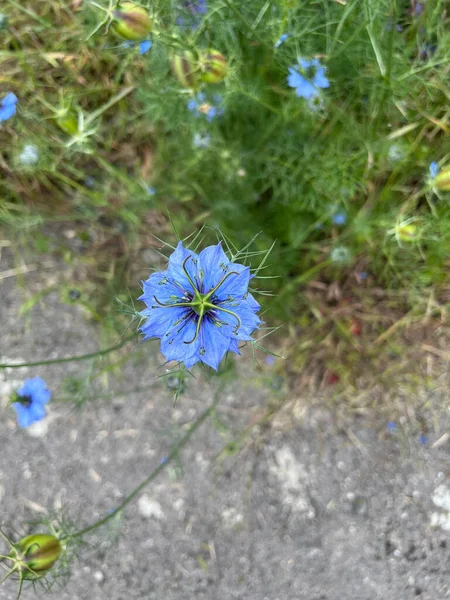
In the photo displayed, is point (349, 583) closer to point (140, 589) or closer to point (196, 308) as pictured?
point (140, 589)

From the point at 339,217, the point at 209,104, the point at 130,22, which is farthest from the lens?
the point at 339,217

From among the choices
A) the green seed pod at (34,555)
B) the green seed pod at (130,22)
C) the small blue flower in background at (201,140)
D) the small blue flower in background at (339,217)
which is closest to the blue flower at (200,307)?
the green seed pod at (130,22)

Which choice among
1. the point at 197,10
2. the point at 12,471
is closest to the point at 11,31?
the point at 197,10

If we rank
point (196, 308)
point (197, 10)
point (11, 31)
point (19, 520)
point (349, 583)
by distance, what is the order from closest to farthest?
point (196, 308) < point (197, 10) < point (349, 583) < point (19, 520) < point (11, 31)

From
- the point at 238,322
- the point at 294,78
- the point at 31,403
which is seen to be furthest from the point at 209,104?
the point at 31,403

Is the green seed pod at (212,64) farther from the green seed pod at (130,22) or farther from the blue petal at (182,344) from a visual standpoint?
the blue petal at (182,344)

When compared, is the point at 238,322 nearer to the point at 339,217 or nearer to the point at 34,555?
the point at 34,555

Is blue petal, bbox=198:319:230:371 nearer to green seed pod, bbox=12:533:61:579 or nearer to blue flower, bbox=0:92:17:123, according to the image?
green seed pod, bbox=12:533:61:579
